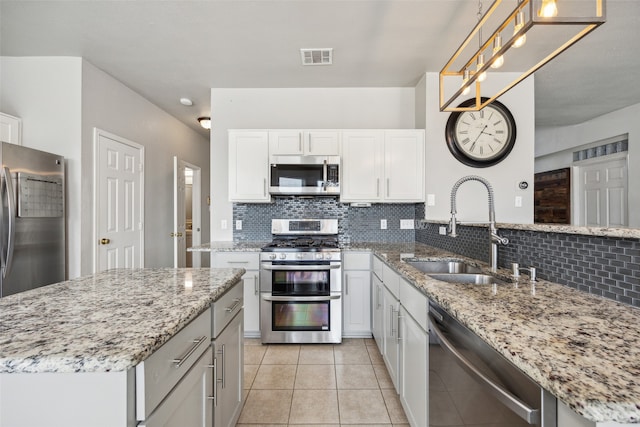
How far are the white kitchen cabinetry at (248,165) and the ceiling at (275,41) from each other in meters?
0.69

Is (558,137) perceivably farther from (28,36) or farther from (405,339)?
(28,36)

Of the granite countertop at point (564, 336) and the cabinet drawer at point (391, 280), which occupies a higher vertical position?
the granite countertop at point (564, 336)

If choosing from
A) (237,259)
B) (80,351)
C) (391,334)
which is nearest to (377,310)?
(391,334)

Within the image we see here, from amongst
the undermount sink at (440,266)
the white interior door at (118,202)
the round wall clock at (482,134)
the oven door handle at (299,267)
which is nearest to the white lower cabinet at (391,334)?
the undermount sink at (440,266)

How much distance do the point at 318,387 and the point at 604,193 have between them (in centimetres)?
505

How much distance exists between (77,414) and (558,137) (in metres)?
6.54

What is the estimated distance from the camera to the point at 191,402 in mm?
964

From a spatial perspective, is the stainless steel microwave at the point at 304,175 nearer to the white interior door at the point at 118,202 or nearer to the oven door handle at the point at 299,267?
the oven door handle at the point at 299,267

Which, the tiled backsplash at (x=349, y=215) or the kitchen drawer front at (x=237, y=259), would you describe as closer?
the kitchen drawer front at (x=237, y=259)

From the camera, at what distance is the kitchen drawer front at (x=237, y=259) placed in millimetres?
2705

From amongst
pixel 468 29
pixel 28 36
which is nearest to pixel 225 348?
pixel 468 29

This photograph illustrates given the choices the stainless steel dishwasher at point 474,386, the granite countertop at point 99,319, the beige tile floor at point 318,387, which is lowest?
the beige tile floor at point 318,387

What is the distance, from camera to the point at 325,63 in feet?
9.00

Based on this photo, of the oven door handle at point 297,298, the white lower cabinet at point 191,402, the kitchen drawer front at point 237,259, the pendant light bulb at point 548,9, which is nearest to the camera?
the white lower cabinet at point 191,402
